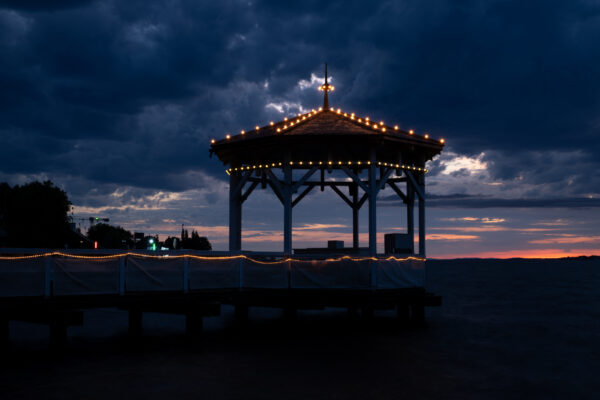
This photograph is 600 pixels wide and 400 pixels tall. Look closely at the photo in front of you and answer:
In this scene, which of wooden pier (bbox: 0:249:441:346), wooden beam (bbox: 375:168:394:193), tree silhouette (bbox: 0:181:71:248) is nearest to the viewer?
wooden pier (bbox: 0:249:441:346)

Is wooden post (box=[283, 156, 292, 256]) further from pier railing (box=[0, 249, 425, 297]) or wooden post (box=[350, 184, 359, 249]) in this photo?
wooden post (box=[350, 184, 359, 249])

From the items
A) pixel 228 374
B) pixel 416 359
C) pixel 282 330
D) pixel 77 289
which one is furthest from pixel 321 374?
pixel 282 330

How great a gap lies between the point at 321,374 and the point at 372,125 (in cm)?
1207

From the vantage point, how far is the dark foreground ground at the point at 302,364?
696 inches

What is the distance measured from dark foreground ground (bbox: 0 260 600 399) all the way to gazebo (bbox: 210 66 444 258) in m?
4.34

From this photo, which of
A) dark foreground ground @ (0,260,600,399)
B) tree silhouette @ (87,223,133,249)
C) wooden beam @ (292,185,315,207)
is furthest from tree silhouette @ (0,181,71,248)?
tree silhouette @ (87,223,133,249)

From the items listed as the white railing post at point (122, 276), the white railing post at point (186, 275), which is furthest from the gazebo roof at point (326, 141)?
the white railing post at point (122, 276)

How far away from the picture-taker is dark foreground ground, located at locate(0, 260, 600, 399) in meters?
17.7

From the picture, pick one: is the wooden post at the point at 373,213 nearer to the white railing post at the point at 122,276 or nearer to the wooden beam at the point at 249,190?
the wooden beam at the point at 249,190

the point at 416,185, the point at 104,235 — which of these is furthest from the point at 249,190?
the point at 104,235

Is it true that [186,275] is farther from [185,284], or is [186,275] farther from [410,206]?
[410,206]

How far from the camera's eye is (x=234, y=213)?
2806 cm

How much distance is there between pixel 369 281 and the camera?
2477 cm

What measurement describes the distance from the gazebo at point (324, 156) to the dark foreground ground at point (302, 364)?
4.34 metres
